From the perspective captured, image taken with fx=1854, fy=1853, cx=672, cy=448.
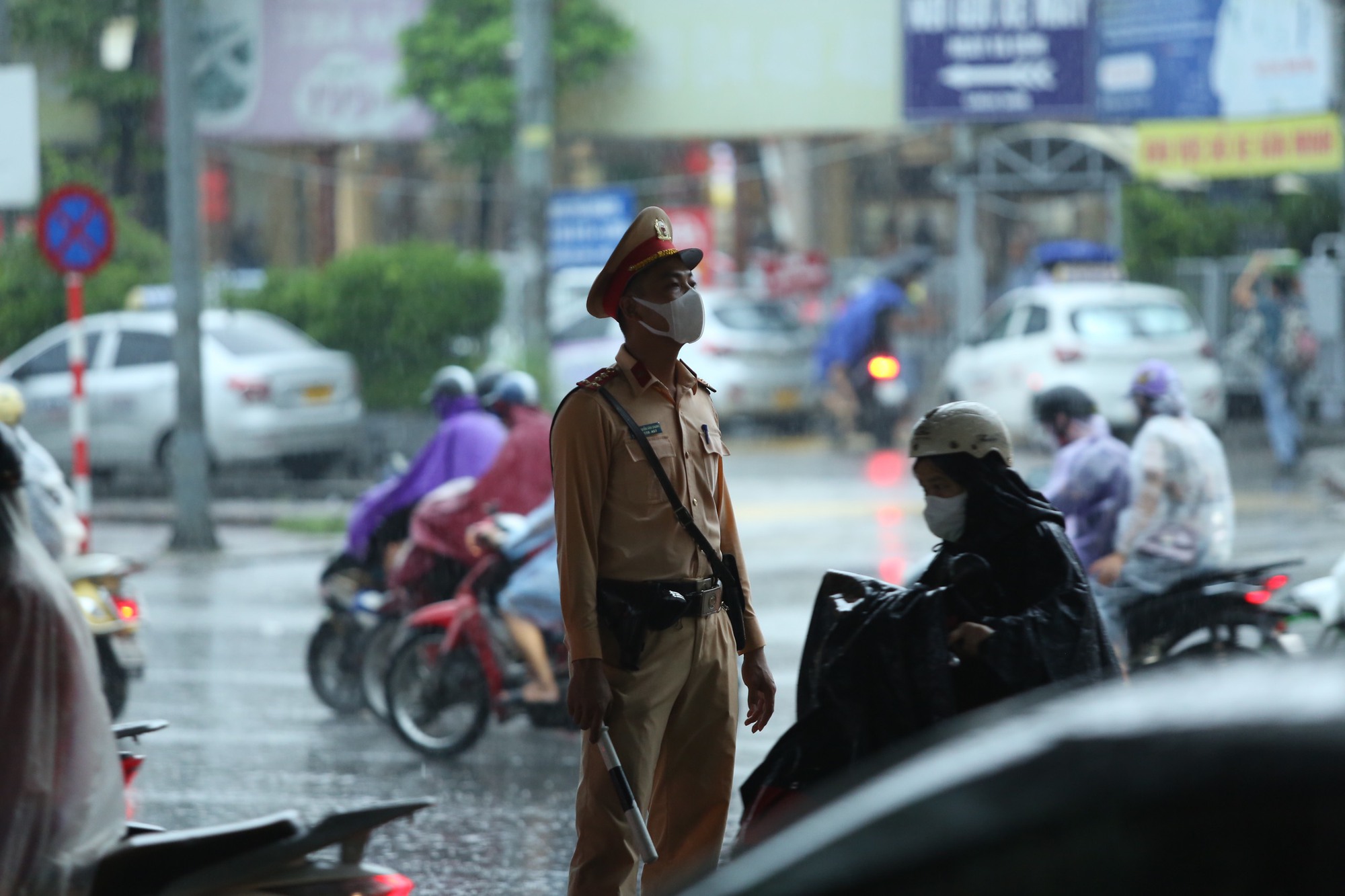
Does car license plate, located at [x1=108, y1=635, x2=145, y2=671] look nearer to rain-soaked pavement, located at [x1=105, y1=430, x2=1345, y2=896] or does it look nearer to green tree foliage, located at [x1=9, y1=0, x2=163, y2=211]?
rain-soaked pavement, located at [x1=105, y1=430, x2=1345, y2=896]

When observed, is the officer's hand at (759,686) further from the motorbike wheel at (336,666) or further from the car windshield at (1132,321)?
the car windshield at (1132,321)

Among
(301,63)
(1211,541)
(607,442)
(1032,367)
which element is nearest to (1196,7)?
(1032,367)

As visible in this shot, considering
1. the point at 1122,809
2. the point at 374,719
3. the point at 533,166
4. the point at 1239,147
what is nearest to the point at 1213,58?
the point at 1239,147

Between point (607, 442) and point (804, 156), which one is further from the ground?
point (804, 156)

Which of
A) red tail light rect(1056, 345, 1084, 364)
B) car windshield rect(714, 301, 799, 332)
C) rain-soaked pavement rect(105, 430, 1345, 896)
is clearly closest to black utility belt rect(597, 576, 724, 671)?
rain-soaked pavement rect(105, 430, 1345, 896)

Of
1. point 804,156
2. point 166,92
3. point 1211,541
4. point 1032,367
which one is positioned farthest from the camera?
point 804,156

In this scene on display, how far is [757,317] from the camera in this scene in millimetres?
20719

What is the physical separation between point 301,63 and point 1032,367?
14464 millimetres

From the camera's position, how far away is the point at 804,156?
123 ft

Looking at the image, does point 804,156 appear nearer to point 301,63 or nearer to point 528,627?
point 301,63

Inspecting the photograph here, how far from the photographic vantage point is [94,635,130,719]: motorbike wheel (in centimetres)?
800

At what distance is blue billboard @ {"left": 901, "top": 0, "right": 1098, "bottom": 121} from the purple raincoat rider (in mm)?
15719

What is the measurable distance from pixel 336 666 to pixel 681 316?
4953mm

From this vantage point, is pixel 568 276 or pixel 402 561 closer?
pixel 402 561
